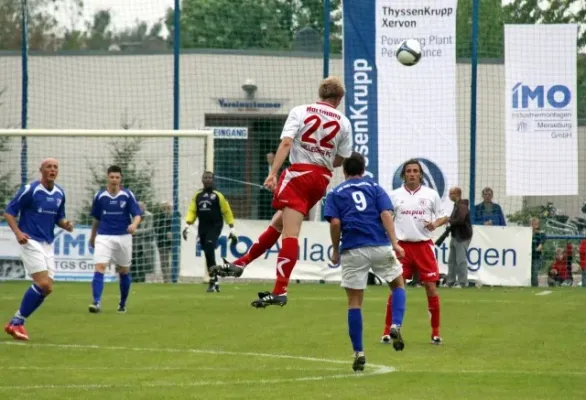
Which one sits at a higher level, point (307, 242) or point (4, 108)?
point (4, 108)

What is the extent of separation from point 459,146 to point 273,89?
588 centimetres

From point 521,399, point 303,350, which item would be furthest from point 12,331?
point 521,399

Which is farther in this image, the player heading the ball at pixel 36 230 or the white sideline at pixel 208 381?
the player heading the ball at pixel 36 230

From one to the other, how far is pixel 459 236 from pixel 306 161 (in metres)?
14.3

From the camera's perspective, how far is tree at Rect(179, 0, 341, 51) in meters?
34.0

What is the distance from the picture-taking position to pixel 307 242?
90.5 feet

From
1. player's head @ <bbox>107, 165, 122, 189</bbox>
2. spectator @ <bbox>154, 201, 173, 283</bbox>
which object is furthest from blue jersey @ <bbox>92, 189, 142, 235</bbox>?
spectator @ <bbox>154, 201, 173, 283</bbox>

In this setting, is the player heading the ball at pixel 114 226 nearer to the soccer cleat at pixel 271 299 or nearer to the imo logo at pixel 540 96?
the soccer cleat at pixel 271 299

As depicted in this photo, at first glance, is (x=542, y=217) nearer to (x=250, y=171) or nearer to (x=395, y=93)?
(x=395, y=93)

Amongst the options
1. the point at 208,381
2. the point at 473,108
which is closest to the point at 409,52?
the point at 473,108

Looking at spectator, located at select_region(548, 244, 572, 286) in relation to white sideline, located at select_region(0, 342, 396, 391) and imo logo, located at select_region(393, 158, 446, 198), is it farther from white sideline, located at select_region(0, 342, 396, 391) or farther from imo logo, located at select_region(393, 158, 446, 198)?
white sideline, located at select_region(0, 342, 396, 391)

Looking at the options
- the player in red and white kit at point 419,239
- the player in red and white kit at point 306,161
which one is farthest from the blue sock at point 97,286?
the player in red and white kit at point 306,161

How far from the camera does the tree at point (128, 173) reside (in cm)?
2855

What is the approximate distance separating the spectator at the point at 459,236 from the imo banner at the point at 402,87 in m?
0.73
